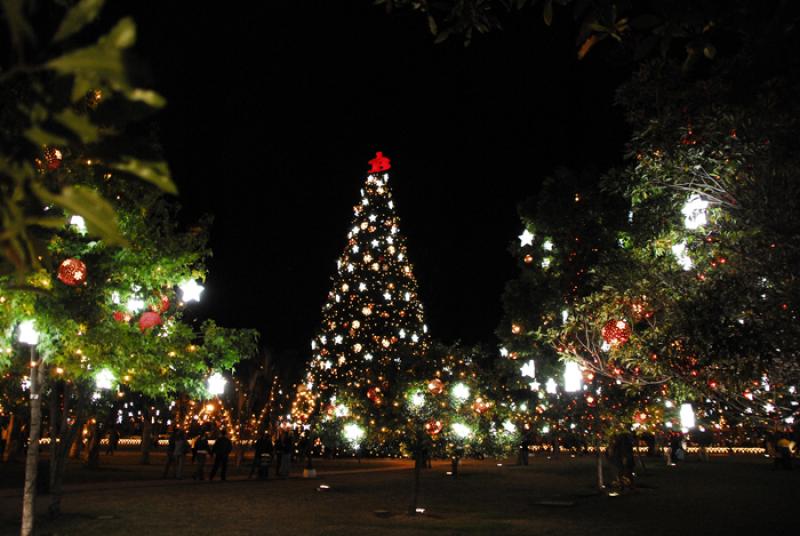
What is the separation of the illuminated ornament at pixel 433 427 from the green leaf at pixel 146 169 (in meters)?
14.5

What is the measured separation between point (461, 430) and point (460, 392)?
92 centimetres

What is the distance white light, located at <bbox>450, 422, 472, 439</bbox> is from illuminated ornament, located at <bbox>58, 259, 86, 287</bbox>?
9.75 m

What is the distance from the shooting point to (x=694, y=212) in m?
9.30

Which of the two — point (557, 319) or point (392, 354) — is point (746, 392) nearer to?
point (392, 354)

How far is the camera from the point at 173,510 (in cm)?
1520

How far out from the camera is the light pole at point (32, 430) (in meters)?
8.82

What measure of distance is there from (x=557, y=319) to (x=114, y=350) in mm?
16842

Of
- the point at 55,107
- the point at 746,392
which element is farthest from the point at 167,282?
the point at 55,107

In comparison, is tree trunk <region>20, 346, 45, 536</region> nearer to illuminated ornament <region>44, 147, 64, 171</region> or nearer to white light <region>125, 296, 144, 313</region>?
white light <region>125, 296, 144, 313</region>

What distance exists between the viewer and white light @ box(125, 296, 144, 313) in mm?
10155

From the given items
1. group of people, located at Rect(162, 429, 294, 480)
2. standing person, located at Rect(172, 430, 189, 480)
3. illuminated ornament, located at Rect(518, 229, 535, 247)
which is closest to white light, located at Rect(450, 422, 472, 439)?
group of people, located at Rect(162, 429, 294, 480)

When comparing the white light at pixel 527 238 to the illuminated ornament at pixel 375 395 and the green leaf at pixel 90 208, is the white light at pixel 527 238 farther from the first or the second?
the green leaf at pixel 90 208

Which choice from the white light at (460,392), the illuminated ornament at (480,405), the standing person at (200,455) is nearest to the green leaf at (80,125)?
the white light at (460,392)

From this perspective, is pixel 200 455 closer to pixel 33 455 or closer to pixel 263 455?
pixel 263 455
